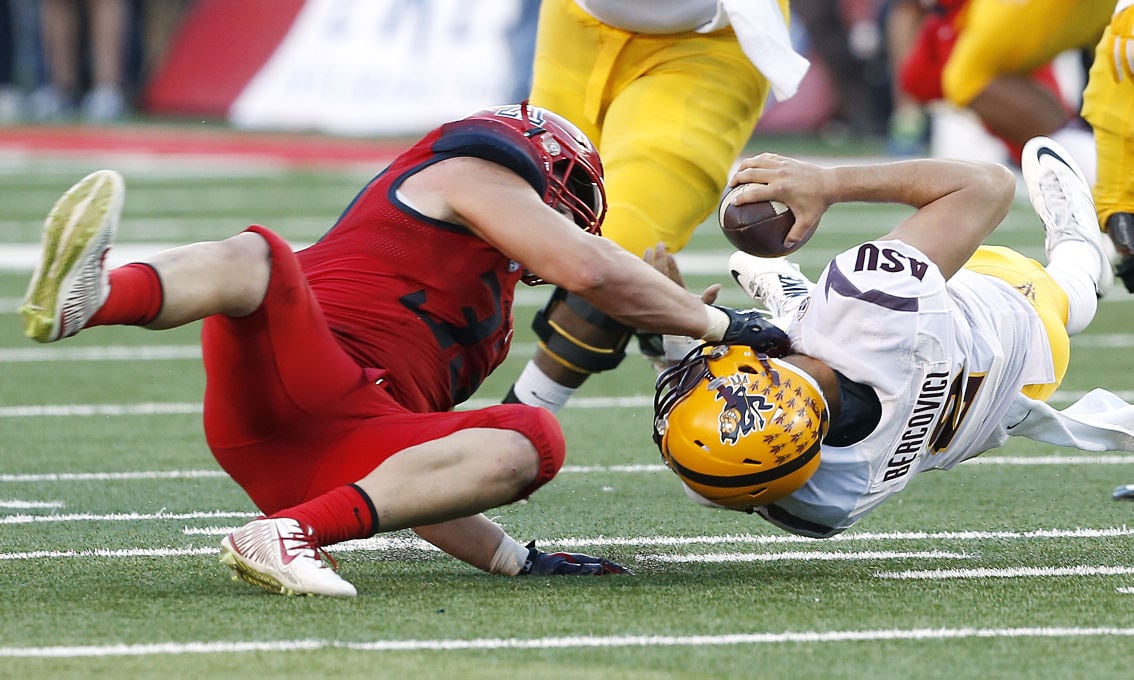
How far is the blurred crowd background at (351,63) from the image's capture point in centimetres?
1608

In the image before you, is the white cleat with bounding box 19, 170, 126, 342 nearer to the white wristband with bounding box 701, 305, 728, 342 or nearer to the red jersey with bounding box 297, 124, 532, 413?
the red jersey with bounding box 297, 124, 532, 413

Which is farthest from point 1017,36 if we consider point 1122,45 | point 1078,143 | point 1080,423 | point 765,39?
point 1080,423

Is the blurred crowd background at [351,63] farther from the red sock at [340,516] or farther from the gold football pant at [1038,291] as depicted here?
the red sock at [340,516]

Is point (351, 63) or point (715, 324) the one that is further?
point (351, 63)

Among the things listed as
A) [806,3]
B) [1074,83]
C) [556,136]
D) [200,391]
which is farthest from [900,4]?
[556,136]

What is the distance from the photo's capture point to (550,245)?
358 centimetres

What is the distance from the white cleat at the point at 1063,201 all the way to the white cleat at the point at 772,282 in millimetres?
624

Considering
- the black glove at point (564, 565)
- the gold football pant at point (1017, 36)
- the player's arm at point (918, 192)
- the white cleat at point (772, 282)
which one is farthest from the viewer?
the gold football pant at point (1017, 36)

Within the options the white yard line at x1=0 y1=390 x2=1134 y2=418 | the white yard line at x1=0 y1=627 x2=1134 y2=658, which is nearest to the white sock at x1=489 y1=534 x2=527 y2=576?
the white yard line at x1=0 y1=627 x2=1134 y2=658

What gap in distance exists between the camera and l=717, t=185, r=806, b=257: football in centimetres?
402

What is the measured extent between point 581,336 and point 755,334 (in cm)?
129

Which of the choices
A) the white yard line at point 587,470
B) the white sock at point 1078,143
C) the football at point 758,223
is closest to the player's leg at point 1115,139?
the white yard line at point 587,470

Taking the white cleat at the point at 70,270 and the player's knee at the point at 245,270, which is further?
the player's knee at the point at 245,270

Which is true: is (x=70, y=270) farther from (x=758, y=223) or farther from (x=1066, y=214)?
(x=1066, y=214)
